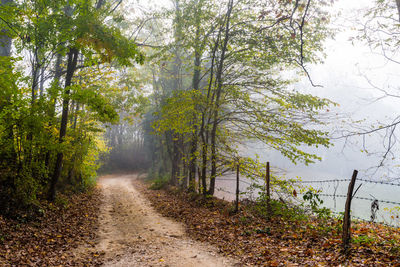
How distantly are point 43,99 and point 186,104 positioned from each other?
17.2 ft

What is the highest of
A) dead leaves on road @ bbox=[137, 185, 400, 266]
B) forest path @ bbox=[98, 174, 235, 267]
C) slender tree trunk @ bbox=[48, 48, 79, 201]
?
slender tree trunk @ bbox=[48, 48, 79, 201]

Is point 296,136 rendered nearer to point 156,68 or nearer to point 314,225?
point 314,225

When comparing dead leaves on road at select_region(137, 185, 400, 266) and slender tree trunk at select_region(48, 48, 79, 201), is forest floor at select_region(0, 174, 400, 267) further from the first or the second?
slender tree trunk at select_region(48, 48, 79, 201)

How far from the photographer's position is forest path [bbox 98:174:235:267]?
5.48 meters

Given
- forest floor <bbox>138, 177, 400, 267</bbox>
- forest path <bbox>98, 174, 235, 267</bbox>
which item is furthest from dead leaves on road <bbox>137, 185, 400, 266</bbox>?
forest path <bbox>98, 174, 235, 267</bbox>

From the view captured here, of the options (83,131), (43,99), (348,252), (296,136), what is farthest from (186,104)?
(348,252)

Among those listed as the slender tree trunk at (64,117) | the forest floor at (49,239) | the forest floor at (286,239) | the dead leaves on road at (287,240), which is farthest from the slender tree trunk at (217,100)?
the slender tree trunk at (64,117)

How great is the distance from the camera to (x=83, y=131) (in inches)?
533

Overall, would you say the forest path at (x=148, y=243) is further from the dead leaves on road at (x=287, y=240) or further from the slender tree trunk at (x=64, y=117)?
the slender tree trunk at (x=64, y=117)

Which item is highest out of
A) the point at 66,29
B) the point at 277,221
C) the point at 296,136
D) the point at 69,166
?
the point at 66,29

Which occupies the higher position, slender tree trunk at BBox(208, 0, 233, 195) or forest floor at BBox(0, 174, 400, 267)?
slender tree trunk at BBox(208, 0, 233, 195)

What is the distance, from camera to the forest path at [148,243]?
5.48m

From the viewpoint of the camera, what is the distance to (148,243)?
6.64m

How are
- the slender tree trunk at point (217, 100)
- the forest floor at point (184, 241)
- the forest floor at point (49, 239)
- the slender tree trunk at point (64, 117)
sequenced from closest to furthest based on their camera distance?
1. the forest floor at point (184, 241)
2. the forest floor at point (49, 239)
3. the slender tree trunk at point (64, 117)
4. the slender tree trunk at point (217, 100)
